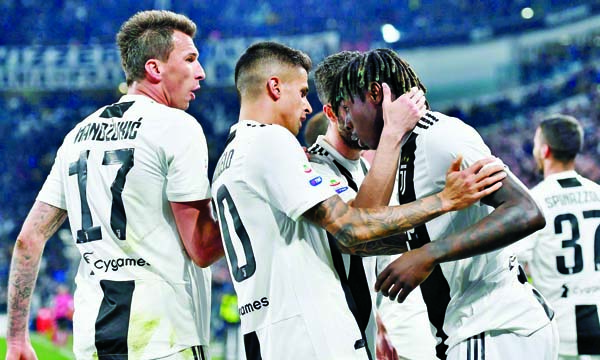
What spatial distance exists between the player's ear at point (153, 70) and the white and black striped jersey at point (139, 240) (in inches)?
8.4

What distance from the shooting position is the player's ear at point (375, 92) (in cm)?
347

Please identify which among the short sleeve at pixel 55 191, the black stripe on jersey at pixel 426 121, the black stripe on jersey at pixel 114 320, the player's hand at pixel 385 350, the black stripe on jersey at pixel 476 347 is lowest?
the player's hand at pixel 385 350

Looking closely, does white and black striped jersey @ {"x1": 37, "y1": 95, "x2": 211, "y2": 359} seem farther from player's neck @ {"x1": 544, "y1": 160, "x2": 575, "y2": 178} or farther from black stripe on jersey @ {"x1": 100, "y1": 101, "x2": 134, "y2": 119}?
player's neck @ {"x1": 544, "y1": 160, "x2": 575, "y2": 178}

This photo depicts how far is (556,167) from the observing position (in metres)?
6.17

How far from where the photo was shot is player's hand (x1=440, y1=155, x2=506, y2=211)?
3.04 metres

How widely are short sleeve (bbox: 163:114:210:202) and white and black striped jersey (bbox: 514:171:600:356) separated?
10.4ft

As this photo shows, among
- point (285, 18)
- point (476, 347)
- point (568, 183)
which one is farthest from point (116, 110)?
point (285, 18)

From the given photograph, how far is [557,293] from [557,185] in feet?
2.60

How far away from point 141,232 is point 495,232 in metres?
1.52

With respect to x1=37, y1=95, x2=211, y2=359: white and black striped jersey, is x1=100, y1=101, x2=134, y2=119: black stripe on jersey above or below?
above

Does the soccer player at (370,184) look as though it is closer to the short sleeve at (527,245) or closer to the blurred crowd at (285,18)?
the short sleeve at (527,245)

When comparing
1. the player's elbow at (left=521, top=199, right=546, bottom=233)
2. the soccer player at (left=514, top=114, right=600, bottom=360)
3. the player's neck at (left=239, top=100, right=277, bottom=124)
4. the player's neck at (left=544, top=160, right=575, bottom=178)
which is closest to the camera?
the player's elbow at (left=521, top=199, right=546, bottom=233)

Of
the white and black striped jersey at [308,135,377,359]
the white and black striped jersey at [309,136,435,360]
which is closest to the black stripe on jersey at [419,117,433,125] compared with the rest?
the white and black striped jersey at [308,135,377,359]

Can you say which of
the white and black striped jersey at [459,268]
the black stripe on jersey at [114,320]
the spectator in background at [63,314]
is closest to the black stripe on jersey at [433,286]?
the white and black striped jersey at [459,268]
